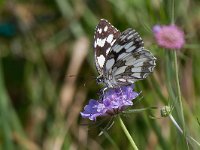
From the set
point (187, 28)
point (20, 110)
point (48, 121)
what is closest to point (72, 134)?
point (48, 121)

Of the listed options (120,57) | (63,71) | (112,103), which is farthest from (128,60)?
(63,71)

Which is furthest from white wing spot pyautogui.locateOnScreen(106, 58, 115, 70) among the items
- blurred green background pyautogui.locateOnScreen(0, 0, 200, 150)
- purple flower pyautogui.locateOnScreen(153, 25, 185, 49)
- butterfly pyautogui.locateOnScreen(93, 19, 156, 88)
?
blurred green background pyautogui.locateOnScreen(0, 0, 200, 150)

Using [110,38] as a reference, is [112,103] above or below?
below

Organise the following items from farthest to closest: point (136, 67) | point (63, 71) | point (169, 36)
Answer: point (63, 71) < point (169, 36) < point (136, 67)

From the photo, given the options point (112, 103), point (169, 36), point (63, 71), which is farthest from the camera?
point (63, 71)

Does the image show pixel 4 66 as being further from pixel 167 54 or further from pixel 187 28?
pixel 167 54

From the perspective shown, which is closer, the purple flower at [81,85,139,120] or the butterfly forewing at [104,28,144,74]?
the purple flower at [81,85,139,120]

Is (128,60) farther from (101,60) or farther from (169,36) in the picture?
(169,36)

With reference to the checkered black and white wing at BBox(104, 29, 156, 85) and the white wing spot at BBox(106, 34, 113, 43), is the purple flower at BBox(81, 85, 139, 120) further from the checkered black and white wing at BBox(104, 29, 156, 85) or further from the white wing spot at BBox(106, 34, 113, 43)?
the white wing spot at BBox(106, 34, 113, 43)
